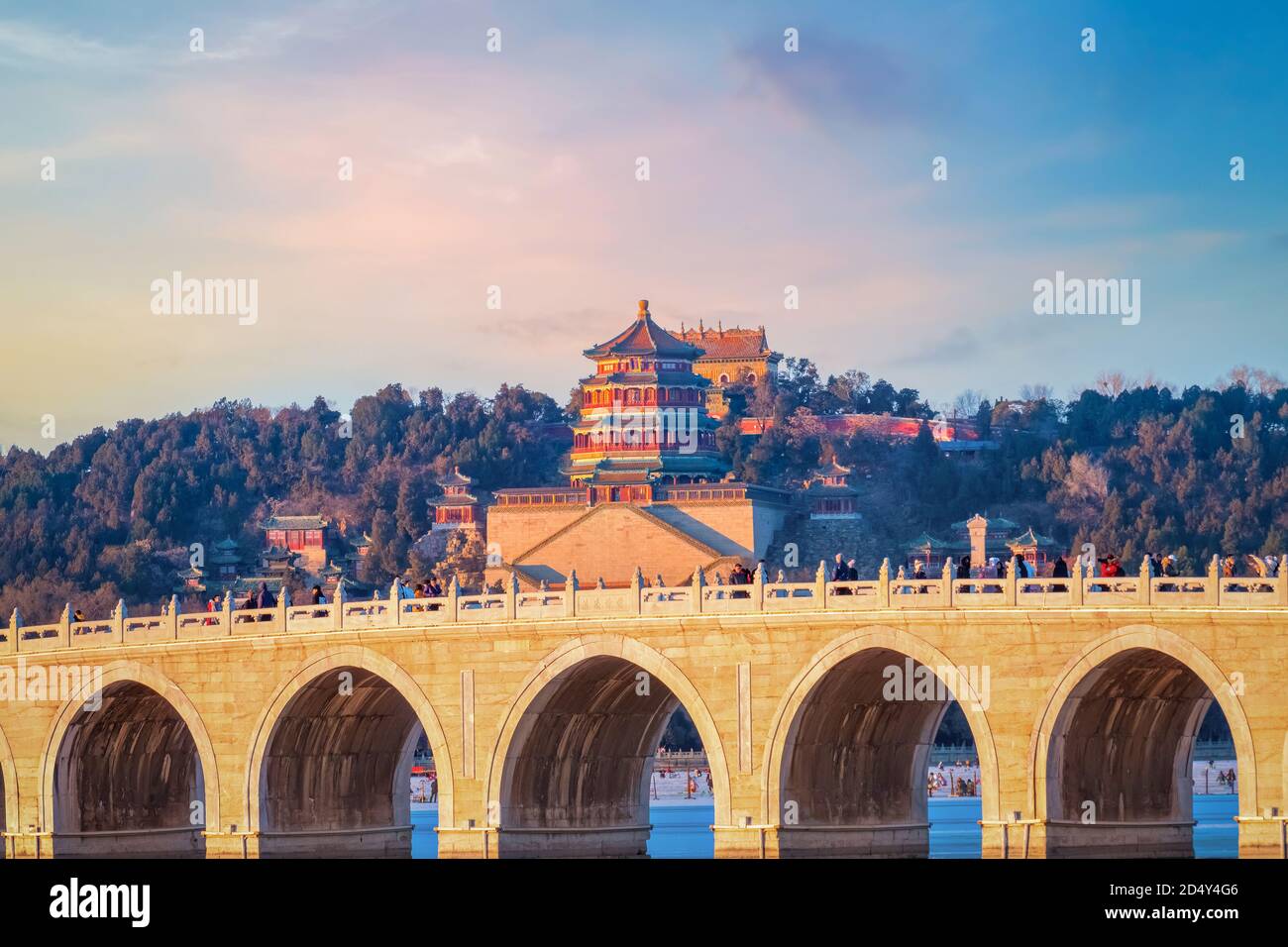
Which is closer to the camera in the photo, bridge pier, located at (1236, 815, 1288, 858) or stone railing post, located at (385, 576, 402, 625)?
bridge pier, located at (1236, 815, 1288, 858)

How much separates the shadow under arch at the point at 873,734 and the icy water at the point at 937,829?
7.40 m

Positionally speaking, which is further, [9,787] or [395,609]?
[9,787]

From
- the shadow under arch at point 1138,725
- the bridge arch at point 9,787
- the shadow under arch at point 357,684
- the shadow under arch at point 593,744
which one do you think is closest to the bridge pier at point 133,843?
the bridge arch at point 9,787

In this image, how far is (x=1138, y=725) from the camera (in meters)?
56.7

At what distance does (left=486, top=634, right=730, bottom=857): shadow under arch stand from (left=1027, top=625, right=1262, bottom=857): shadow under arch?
7289mm

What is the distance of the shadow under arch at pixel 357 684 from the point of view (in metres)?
61.2

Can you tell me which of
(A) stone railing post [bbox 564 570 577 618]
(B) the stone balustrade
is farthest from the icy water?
(A) stone railing post [bbox 564 570 577 618]

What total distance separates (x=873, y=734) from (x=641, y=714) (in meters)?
7.34

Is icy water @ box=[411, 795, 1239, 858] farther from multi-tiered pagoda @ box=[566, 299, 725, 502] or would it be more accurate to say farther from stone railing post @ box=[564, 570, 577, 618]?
multi-tiered pagoda @ box=[566, 299, 725, 502]

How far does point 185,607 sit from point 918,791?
259 feet

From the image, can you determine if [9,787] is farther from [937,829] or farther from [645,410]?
[645,410]

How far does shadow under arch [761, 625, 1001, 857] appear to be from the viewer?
180 feet

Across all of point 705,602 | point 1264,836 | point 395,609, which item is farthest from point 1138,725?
point 395,609
